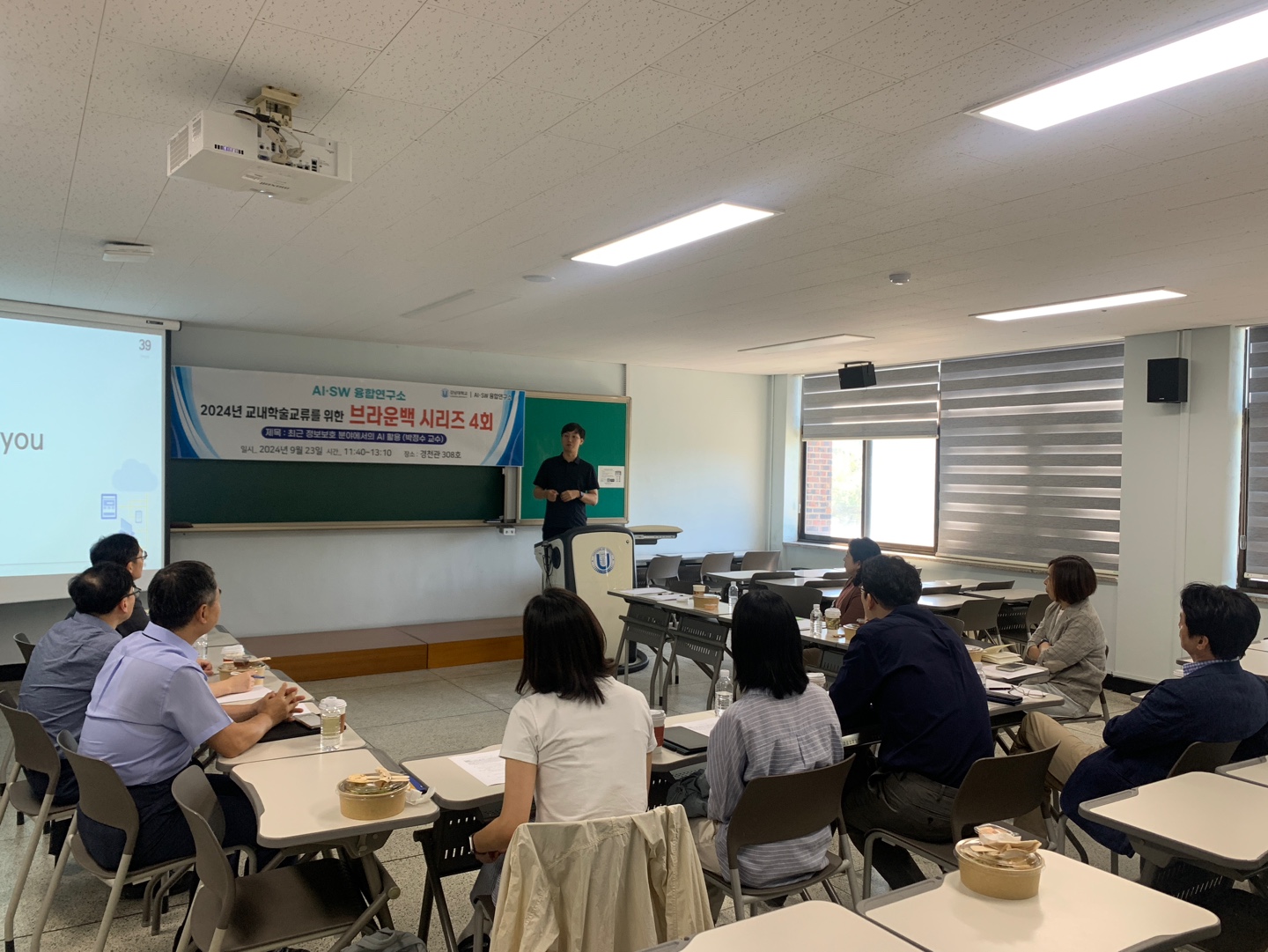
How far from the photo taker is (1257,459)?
21.6 feet

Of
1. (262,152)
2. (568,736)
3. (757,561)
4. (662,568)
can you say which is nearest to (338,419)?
(662,568)

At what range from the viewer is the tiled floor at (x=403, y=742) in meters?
3.15

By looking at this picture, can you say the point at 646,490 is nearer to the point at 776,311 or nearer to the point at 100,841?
the point at 776,311

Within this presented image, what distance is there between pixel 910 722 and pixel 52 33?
3.26 metres

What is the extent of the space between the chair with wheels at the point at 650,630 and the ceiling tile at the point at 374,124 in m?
3.78

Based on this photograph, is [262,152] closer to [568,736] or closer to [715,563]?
[568,736]

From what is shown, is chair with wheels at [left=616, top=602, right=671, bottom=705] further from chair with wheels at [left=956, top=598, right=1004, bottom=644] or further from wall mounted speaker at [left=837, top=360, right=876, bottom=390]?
wall mounted speaker at [left=837, top=360, right=876, bottom=390]

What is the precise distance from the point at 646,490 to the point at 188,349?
4746mm

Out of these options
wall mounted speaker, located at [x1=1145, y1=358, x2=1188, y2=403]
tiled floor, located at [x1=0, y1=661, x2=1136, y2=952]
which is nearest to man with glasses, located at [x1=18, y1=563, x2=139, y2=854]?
tiled floor, located at [x1=0, y1=661, x2=1136, y2=952]

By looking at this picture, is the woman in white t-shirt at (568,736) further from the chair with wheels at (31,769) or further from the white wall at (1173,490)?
the white wall at (1173,490)

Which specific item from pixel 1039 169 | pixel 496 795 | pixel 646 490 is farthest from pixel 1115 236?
pixel 646 490

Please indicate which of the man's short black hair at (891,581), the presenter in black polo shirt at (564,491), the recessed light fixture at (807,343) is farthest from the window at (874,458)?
the man's short black hair at (891,581)

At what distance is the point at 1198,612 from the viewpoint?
2961 mm

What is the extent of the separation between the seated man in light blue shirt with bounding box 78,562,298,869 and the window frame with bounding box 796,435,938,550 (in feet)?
19.8
